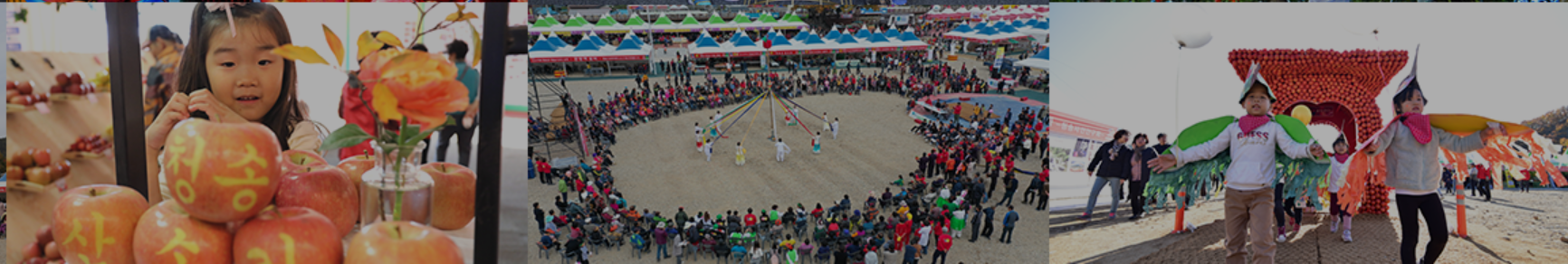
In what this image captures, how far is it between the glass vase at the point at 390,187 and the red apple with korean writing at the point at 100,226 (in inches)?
24.2

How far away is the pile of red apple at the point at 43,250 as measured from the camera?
90.7 inches

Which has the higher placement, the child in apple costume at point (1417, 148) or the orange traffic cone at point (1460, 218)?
the child in apple costume at point (1417, 148)

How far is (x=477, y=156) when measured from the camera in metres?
2.17

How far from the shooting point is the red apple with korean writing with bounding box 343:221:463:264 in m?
→ 1.95

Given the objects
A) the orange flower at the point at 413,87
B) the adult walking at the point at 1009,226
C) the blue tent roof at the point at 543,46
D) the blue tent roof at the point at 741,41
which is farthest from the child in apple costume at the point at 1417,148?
the blue tent roof at the point at 543,46

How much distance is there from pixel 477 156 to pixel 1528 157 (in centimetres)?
513

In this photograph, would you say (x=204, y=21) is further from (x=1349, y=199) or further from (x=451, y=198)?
(x=1349, y=199)

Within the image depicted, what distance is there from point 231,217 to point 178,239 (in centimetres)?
17

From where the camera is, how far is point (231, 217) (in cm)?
189

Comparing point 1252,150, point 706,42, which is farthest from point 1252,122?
point 706,42

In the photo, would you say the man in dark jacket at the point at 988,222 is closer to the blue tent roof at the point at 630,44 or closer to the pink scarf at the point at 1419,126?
the pink scarf at the point at 1419,126

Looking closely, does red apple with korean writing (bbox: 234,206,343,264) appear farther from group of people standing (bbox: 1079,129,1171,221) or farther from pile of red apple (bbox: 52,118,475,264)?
group of people standing (bbox: 1079,129,1171,221)

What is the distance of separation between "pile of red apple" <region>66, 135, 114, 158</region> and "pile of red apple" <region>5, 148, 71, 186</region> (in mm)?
58

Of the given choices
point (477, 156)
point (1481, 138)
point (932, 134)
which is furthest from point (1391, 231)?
point (932, 134)
